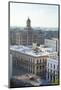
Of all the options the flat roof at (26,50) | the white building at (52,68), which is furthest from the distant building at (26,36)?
the white building at (52,68)

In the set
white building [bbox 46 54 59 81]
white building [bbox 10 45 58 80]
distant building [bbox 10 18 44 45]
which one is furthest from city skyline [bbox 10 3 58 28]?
white building [bbox 46 54 59 81]

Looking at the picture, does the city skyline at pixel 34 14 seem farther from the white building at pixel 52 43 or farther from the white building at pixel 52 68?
the white building at pixel 52 68

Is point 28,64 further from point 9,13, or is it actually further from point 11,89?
point 9,13

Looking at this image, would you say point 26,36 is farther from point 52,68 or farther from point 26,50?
point 52,68

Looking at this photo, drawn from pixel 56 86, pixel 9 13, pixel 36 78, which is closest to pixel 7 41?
pixel 9 13

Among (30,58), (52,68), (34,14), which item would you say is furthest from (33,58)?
(34,14)

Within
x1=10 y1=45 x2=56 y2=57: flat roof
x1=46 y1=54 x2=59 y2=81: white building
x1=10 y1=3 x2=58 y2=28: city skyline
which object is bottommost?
x1=46 y1=54 x2=59 y2=81: white building

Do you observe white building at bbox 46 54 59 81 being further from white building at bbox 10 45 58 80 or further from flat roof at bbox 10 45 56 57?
flat roof at bbox 10 45 56 57
